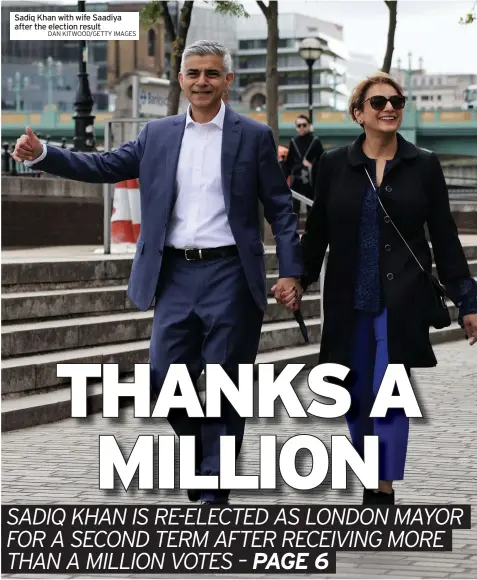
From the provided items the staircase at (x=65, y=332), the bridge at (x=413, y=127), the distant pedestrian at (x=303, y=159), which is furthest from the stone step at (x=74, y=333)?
the bridge at (x=413, y=127)

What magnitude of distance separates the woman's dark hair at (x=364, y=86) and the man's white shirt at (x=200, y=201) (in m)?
0.52

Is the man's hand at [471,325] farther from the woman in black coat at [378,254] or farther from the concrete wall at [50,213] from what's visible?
the concrete wall at [50,213]

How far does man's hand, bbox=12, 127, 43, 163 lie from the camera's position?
5.93 m

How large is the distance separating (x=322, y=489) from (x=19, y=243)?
11046 mm

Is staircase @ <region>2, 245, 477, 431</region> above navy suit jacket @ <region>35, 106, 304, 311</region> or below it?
below

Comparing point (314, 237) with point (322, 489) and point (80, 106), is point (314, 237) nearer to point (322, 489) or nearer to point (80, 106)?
point (322, 489)

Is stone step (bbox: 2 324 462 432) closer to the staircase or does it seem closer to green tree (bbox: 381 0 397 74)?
the staircase

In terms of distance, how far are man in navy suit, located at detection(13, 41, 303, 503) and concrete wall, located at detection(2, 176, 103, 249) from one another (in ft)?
35.6

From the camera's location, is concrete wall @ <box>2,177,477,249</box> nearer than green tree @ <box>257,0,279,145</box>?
Yes

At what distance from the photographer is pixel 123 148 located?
6.27 metres

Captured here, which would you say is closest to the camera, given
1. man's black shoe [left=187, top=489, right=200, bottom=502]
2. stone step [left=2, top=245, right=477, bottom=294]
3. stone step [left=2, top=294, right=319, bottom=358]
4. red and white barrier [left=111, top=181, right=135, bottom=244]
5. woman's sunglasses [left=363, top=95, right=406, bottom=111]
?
woman's sunglasses [left=363, top=95, right=406, bottom=111]

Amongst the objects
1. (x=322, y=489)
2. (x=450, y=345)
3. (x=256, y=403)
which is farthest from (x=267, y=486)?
(x=450, y=345)
